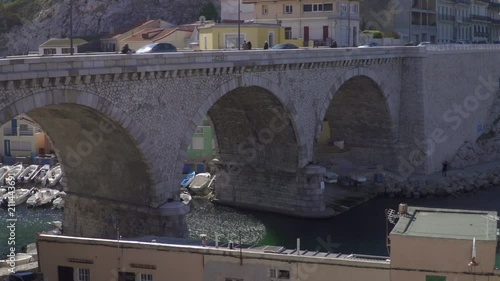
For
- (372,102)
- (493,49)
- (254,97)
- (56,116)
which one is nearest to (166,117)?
(56,116)

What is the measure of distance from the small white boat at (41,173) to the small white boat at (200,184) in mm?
10585

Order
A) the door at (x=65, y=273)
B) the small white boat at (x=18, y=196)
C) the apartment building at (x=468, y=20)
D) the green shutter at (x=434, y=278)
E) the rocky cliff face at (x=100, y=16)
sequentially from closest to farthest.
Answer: the green shutter at (x=434, y=278) < the door at (x=65, y=273) < the small white boat at (x=18, y=196) < the apartment building at (x=468, y=20) < the rocky cliff face at (x=100, y=16)

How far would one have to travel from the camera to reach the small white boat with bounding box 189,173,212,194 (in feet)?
157

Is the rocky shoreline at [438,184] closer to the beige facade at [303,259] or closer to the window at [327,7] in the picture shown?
the window at [327,7]

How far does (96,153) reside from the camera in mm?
32688

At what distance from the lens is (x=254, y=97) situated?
40.3m

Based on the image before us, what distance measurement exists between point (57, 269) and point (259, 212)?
22.3m

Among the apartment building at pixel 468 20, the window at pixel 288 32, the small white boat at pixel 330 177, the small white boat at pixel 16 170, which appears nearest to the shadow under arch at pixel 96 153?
the small white boat at pixel 330 177

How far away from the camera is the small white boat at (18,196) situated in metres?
45.9

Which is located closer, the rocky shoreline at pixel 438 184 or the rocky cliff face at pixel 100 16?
the rocky shoreline at pixel 438 184

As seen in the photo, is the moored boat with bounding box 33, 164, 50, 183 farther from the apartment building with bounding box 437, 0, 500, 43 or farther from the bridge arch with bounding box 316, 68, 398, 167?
the apartment building with bounding box 437, 0, 500, 43

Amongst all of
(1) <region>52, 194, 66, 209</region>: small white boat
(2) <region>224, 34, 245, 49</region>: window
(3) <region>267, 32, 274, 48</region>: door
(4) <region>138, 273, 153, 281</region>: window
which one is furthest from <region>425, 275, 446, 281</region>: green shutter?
(3) <region>267, 32, 274, 48</region>: door

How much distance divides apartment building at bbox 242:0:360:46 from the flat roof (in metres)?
32.9

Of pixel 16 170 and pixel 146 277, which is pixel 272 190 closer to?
pixel 16 170
